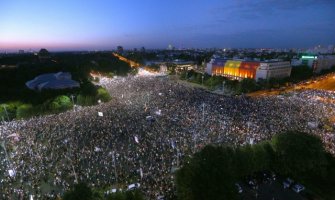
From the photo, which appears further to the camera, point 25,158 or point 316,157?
point 25,158

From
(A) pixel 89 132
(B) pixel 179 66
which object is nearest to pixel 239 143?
(A) pixel 89 132

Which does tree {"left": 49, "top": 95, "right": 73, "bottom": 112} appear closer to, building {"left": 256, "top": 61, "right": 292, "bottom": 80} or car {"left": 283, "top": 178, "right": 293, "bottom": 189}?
car {"left": 283, "top": 178, "right": 293, "bottom": 189}

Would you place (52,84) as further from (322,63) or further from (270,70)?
(322,63)

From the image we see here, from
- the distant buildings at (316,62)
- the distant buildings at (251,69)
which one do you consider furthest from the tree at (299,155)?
the distant buildings at (316,62)

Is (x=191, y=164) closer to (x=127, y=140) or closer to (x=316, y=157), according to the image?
(x=316, y=157)

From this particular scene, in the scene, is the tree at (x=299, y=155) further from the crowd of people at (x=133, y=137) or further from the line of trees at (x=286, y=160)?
the crowd of people at (x=133, y=137)

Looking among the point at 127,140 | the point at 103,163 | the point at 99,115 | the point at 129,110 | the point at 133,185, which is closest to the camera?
the point at 133,185
